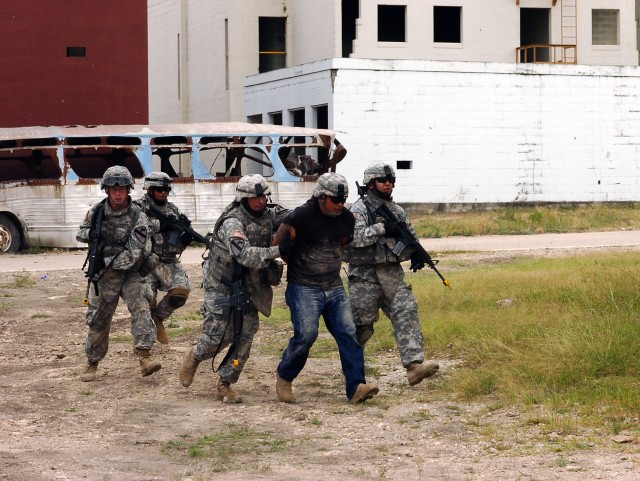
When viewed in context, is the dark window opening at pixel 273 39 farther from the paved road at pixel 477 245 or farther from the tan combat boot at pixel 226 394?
the tan combat boot at pixel 226 394

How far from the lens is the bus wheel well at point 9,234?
24.5m

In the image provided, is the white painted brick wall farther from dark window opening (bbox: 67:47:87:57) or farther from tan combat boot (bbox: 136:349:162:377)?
tan combat boot (bbox: 136:349:162:377)

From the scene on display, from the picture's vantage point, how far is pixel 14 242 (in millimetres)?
24547

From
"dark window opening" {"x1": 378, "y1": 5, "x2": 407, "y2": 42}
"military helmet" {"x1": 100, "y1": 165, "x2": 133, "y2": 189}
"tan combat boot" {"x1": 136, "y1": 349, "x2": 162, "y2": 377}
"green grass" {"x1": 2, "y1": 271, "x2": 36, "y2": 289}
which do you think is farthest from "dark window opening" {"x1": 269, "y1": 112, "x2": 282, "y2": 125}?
"military helmet" {"x1": 100, "y1": 165, "x2": 133, "y2": 189}

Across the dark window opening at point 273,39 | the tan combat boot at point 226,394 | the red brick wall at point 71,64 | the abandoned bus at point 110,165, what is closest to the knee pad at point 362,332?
the tan combat boot at point 226,394

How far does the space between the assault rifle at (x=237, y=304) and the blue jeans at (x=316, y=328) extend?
352mm

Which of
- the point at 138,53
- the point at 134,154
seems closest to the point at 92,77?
the point at 138,53

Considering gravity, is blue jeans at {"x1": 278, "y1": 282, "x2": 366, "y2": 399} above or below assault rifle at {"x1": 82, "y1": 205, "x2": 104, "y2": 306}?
below

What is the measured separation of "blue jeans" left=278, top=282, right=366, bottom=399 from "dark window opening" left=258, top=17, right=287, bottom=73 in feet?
114

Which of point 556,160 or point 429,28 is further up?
point 429,28

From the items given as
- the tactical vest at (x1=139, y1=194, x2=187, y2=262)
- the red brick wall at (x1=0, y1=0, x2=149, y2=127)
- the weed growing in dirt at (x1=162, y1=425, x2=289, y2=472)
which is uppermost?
the red brick wall at (x1=0, y1=0, x2=149, y2=127)

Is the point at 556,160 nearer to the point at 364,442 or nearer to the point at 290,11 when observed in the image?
the point at 290,11

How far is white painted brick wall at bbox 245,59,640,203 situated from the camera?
114 ft

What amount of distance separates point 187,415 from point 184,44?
122 feet
